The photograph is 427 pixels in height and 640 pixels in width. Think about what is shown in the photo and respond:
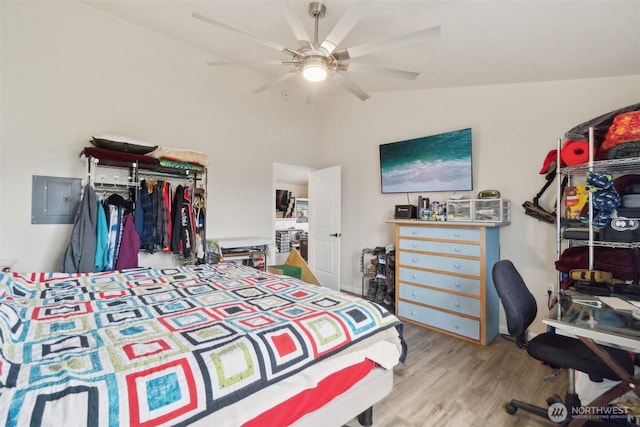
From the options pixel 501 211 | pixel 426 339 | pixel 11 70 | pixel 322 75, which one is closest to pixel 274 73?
pixel 322 75

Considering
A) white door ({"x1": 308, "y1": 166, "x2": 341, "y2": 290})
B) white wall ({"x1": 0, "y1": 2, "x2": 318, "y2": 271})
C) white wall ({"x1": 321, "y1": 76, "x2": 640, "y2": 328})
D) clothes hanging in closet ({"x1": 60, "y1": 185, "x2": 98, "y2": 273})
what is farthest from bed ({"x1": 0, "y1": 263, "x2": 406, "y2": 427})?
white door ({"x1": 308, "y1": 166, "x2": 341, "y2": 290})

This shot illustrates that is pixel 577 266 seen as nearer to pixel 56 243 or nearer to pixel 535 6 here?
pixel 535 6

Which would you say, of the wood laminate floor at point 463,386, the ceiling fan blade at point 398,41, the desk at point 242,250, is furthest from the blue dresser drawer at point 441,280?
the ceiling fan blade at point 398,41

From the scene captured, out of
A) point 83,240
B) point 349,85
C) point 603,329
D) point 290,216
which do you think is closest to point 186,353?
point 603,329

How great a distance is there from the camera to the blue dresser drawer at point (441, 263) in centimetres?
287

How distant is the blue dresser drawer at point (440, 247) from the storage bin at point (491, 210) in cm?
35

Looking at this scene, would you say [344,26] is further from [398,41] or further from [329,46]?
[398,41]

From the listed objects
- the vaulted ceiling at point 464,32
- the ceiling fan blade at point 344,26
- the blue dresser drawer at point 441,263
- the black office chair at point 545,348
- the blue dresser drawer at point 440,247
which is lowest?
→ the black office chair at point 545,348

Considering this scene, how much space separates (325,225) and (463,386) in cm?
292

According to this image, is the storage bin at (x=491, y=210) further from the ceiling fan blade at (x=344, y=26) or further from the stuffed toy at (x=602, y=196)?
the ceiling fan blade at (x=344, y=26)

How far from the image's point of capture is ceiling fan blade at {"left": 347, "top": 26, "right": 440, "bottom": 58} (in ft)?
5.67

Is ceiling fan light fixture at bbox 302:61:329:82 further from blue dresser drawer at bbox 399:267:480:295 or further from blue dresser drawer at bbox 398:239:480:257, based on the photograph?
blue dresser drawer at bbox 399:267:480:295

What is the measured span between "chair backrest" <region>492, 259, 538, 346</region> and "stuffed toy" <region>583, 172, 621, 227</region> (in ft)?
2.32

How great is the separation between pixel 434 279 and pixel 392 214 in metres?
1.19
